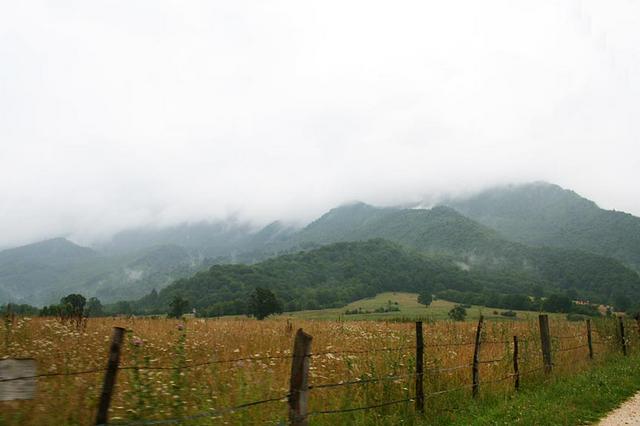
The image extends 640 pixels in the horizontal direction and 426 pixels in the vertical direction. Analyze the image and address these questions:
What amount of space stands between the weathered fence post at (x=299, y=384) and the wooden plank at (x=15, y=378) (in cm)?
299

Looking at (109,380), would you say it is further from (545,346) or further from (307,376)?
(545,346)

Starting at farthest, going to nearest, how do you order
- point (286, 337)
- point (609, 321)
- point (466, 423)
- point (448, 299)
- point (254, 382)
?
point (448, 299) < point (609, 321) < point (286, 337) < point (466, 423) < point (254, 382)

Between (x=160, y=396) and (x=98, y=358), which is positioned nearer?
(x=160, y=396)

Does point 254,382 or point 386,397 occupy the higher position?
point 254,382

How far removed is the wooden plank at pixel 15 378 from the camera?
11.9ft

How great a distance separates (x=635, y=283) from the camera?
161625 millimetres

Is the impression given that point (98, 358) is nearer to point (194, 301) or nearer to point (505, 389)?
point (505, 389)

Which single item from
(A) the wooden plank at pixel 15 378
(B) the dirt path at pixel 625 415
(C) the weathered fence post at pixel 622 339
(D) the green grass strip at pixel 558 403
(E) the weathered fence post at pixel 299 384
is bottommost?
(B) the dirt path at pixel 625 415

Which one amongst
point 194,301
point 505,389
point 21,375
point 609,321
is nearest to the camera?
point 21,375

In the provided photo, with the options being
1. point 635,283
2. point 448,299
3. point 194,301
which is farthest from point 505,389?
point 635,283

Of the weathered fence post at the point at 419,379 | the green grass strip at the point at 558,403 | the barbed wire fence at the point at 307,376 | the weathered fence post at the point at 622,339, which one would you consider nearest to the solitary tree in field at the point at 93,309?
the barbed wire fence at the point at 307,376

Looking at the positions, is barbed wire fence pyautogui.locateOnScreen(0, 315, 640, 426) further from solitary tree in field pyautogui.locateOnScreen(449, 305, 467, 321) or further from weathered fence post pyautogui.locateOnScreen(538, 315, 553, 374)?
solitary tree in field pyautogui.locateOnScreen(449, 305, 467, 321)

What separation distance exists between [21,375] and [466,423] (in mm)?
7817

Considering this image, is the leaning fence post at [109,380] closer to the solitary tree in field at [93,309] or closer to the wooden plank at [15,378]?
the wooden plank at [15,378]
